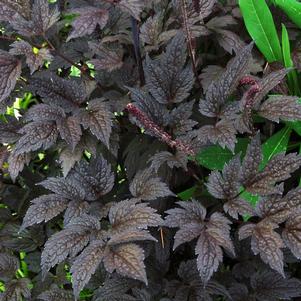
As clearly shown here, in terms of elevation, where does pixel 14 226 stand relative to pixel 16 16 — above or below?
below

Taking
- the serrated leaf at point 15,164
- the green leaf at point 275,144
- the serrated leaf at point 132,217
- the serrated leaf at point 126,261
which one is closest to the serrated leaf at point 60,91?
the serrated leaf at point 15,164

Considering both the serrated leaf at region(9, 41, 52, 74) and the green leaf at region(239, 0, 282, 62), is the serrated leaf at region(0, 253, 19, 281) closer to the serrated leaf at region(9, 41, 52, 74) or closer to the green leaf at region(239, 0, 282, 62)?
the serrated leaf at region(9, 41, 52, 74)

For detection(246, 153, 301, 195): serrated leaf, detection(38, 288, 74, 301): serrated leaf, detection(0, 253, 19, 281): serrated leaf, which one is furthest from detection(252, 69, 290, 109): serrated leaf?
detection(0, 253, 19, 281): serrated leaf

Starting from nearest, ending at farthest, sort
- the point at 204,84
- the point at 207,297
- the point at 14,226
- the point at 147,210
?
the point at 147,210, the point at 207,297, the point at 204,84, the point at 14,226

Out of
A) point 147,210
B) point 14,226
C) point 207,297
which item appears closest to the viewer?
point 147,210

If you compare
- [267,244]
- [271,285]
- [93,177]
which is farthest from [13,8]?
[271,285]

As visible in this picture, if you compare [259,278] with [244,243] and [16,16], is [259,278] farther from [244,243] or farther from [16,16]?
[16,16]

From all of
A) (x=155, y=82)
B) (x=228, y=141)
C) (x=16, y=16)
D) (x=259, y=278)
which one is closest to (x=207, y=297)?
(x=259, y=278)
